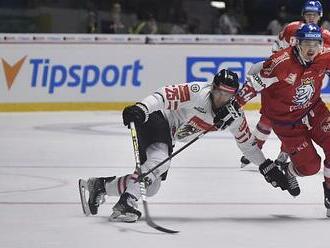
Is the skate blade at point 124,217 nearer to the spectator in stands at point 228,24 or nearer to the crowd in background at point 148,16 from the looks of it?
the crowd in background at point 148,16

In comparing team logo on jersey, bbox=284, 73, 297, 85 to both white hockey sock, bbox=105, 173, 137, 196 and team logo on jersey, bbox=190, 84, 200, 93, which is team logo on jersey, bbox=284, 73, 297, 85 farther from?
white hockey sock, bbox=105, 173, 137, 196

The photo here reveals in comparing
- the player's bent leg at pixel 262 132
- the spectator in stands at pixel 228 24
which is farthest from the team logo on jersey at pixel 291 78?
the spectator in stands at pixel 228 24

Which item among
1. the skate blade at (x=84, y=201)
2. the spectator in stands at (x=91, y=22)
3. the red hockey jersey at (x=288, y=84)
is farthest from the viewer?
the spectator in stands at (x=91, y=22)

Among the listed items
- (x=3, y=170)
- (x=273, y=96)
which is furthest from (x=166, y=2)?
(x=273, y=96)

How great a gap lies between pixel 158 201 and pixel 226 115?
0.97 metres

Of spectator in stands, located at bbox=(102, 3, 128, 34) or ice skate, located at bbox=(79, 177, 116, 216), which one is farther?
spectator in stands, located at bbox=(102, 3, 128, 34)

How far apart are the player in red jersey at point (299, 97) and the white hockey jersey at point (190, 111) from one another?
27cm

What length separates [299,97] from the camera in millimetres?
5559

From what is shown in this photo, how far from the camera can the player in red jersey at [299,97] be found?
17.5 feet

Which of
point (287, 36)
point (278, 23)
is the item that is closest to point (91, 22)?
point (278, 23)

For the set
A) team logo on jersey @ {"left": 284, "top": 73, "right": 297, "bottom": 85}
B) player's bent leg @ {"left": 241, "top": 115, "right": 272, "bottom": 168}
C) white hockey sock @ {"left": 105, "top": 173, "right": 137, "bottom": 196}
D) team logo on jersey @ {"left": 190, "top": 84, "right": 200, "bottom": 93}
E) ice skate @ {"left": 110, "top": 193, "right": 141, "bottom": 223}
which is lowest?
ice skate @ {"left": 110, "top": 193, "right": 141, "bottom": 223}

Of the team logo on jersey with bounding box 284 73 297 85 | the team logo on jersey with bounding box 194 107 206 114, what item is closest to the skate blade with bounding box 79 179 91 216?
the team logo on jersey with bounding box 194 107 206 114

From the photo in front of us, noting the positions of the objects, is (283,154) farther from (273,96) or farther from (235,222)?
(235,222)

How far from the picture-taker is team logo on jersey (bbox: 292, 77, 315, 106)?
216 inches
